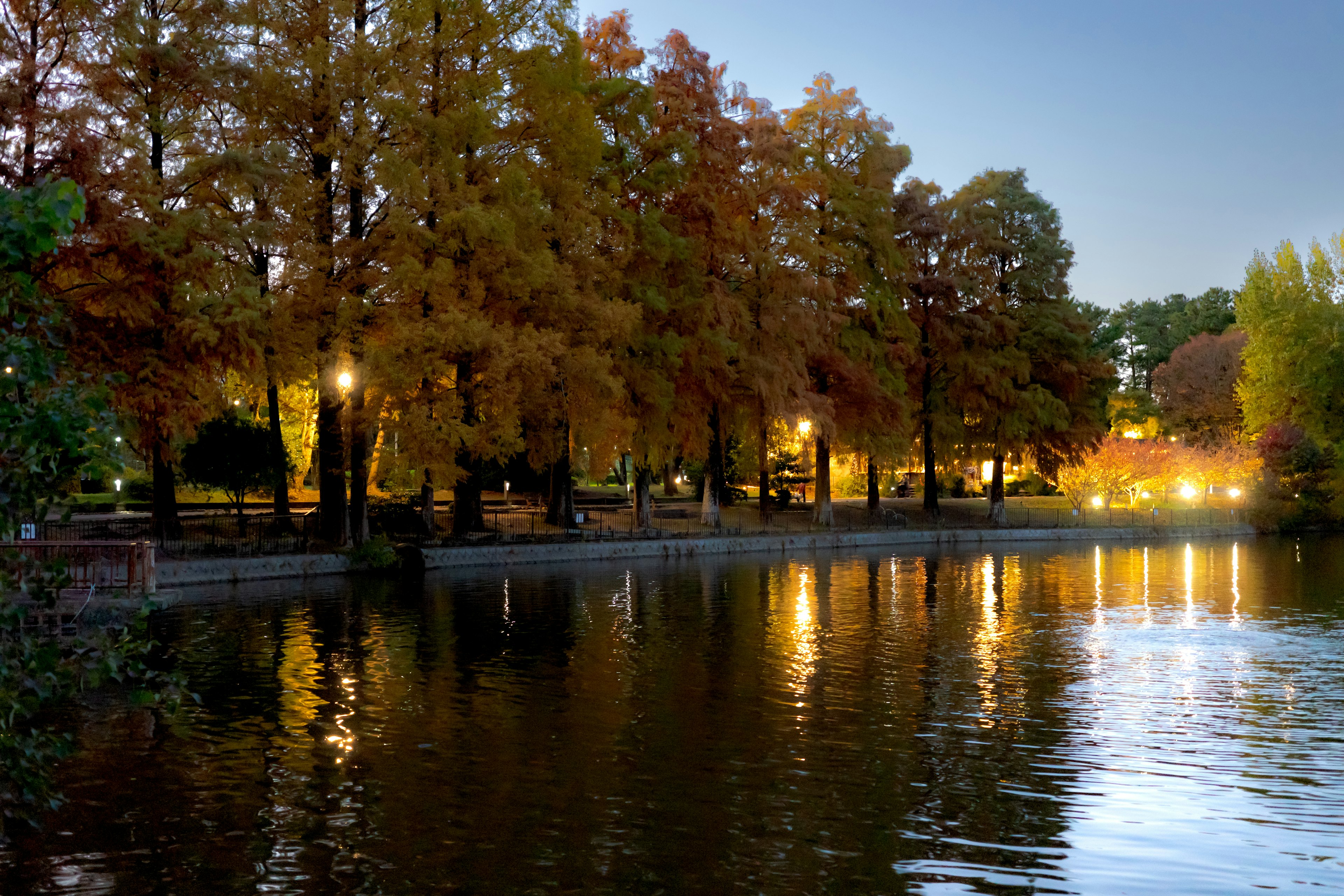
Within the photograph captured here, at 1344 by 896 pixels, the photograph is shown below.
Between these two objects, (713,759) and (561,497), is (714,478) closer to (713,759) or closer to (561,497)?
(561,497)

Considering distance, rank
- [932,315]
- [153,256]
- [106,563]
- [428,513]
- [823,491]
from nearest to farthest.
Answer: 1. [106,563]
2. [153,256]
3. [428,513]
4. [823,491]
5. [932,315]

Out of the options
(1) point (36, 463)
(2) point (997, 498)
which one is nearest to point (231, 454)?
(1) point (36, 463)

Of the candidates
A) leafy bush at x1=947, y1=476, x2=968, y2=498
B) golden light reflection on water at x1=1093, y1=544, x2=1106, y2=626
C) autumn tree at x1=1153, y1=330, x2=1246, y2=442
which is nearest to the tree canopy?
golden light reflection on water at x1=1093, y1=544, x2=1106, y2=626

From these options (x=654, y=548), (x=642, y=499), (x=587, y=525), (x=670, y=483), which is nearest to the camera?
(x=654, y=548)

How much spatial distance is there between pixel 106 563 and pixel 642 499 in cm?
2390

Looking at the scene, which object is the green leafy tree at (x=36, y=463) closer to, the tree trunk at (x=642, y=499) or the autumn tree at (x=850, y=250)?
the tree trunk at (x=642, y=499)

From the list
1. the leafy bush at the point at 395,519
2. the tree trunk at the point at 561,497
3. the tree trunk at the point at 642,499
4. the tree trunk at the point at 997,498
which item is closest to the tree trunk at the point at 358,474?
the leafy bush at the point at 395,519

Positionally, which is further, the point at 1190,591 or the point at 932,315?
the point at 932,315

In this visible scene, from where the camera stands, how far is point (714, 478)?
149 feet

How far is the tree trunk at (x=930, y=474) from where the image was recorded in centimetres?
5534

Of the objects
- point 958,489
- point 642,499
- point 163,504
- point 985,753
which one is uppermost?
point 163,504

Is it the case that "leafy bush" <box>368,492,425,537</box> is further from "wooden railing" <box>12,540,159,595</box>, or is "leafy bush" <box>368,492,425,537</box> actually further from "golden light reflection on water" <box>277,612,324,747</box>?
"golden light reflection on water" <box>277,612,324,747</box>

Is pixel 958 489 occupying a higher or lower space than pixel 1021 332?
lower

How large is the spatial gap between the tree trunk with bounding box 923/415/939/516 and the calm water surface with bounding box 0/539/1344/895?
32.2 m
